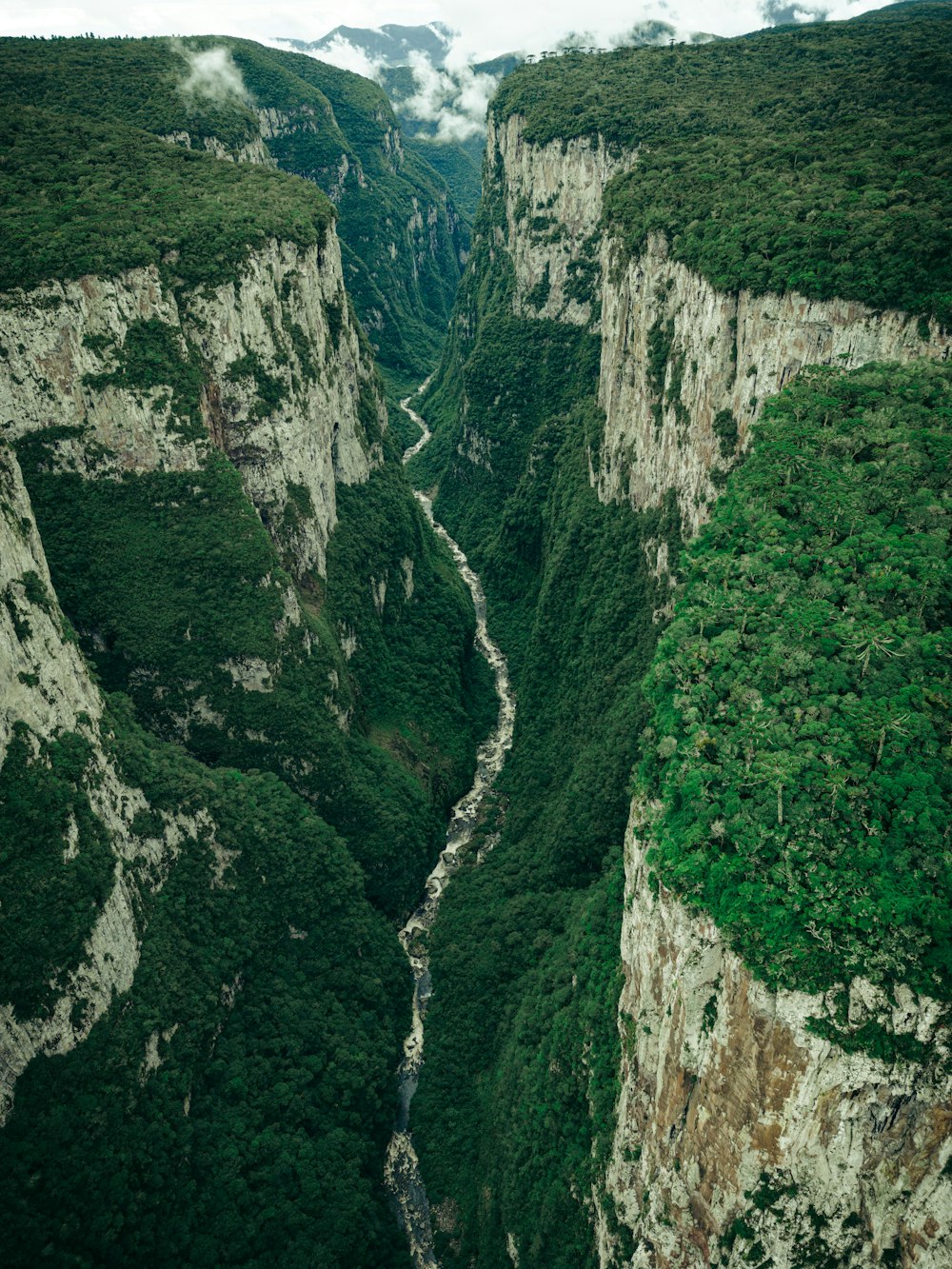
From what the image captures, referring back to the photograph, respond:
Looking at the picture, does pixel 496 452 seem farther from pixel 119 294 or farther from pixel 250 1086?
pixel 250 1086

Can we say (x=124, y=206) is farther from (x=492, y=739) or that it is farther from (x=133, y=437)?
(x=492, y=739)

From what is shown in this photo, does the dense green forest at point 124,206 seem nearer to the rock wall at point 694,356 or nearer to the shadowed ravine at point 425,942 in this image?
the rock wall at point 694,356

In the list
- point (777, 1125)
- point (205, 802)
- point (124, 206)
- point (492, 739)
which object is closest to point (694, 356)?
point (492, 739)

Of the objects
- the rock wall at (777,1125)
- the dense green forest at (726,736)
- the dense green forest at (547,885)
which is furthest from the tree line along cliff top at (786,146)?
the rock wall at (777,1125)

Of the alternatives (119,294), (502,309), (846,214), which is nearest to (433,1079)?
(119,294)

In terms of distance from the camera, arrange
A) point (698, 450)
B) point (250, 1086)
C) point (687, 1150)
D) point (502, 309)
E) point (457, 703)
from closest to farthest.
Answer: point (687, 1150), point (250, 1086), point (698, 450), point (457, 703), point (502, 309)
